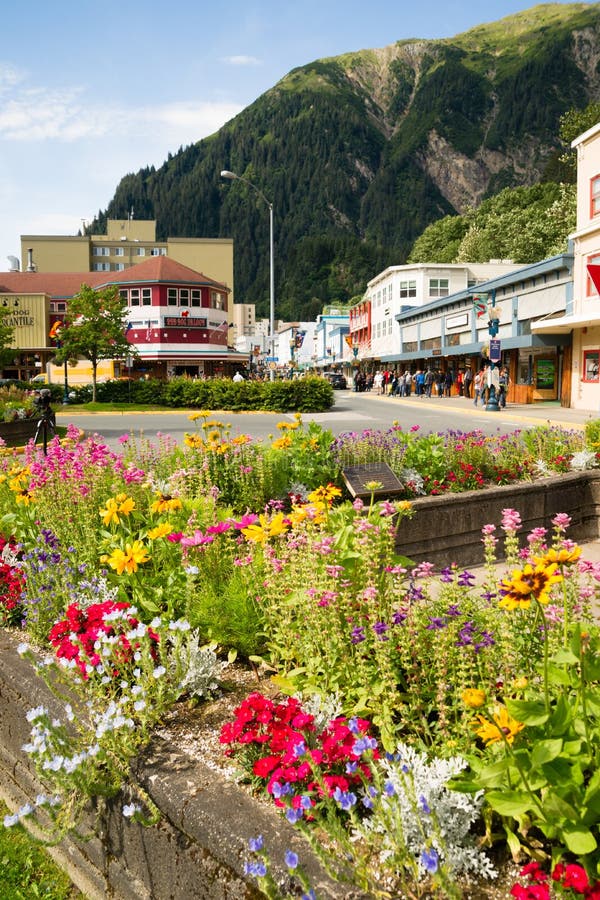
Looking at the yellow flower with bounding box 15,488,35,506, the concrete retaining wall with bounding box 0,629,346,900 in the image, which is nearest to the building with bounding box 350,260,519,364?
the yellow flower with bounding box 15,488,35,506

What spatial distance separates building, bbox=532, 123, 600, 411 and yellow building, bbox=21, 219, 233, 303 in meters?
67.1

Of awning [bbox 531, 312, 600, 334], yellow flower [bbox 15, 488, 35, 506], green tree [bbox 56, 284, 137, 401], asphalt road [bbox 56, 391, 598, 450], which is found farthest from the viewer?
green tree [bbox 56, 284, 137, 401]

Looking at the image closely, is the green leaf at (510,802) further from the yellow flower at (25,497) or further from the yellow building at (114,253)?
the yellow building at (114,253)

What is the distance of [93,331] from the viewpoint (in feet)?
128

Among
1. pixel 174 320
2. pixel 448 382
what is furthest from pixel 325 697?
pixel 174 320

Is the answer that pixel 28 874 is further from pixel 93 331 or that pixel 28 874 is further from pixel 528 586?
pixel 93 331

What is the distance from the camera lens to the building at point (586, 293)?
28.6m

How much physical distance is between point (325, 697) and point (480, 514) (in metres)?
5.26

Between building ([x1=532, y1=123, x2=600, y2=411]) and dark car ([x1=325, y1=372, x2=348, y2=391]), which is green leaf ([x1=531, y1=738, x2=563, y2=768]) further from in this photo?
dark car ([x1=325, y1=372, x2=348, y2=391])

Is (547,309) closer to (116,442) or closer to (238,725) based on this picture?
→ (116,442)

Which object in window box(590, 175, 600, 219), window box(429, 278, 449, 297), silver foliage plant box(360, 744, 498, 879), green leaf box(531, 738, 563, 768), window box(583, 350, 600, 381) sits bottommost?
silver foliage plant box(360, 744, 498, 879)

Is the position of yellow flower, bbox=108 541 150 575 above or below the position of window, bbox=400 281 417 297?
below

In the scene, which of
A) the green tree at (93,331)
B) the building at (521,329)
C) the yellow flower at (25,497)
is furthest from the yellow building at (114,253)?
the yellow flower at (25,497)

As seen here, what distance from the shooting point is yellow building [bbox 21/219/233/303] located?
315 feet
